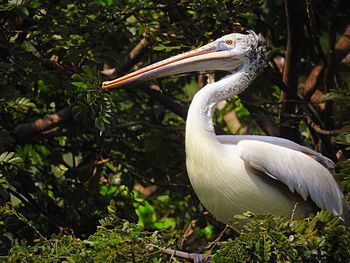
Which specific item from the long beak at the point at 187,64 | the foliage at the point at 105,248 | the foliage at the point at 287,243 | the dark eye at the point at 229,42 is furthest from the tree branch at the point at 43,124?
the foliage at the point at 287,243

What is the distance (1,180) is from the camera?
18.3ft

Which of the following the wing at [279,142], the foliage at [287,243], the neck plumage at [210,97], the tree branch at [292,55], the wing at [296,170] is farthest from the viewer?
the tree branch at [292,55]

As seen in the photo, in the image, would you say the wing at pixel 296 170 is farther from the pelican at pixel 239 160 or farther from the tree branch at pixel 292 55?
the tree branch at pixel 292 55

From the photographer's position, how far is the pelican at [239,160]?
18.3 feet

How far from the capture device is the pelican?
5586 millimetres

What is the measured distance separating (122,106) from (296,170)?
2965mm

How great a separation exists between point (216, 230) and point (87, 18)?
2381 mm

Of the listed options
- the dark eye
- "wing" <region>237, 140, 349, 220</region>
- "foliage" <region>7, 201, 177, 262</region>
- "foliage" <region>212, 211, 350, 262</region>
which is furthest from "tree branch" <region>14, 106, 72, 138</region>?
"foliage" <region>212, 211, 350, 262</region>

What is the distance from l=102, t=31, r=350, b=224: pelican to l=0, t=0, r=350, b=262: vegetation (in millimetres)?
166

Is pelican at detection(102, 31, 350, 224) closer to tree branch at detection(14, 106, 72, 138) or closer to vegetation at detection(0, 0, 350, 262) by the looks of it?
vegetation at detection(0, 0, 350, 262)

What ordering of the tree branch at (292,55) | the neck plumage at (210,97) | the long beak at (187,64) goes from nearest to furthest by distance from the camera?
the neck plumage at (210,97) < the long beak at (187,64) < the tree branch at (292,55)

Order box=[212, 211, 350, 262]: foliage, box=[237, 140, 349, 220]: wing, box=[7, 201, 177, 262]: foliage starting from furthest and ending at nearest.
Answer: box=[237, 140, 349, 220]: wing
box=[7, 201, 177, 262]: foliage
box=[212, 211, 350, 262]: foliage

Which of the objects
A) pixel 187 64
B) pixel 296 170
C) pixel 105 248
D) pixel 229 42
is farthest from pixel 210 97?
pixel 105 248

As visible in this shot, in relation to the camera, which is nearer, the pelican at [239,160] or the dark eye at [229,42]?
the pelican at [239,160]
